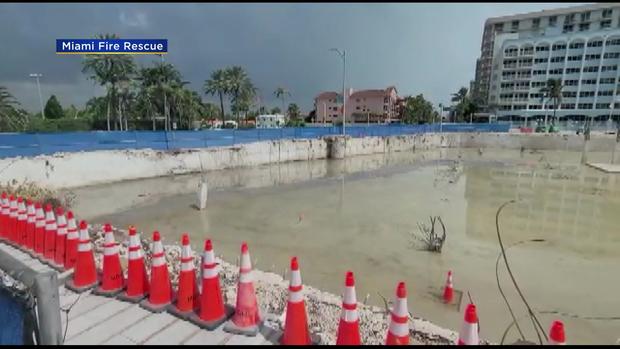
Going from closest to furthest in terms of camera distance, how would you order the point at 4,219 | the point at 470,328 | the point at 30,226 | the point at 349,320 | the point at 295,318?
the point at 470,328
the point at 349,320
the point at 295,318
the point at 30,226
the point at 4,219

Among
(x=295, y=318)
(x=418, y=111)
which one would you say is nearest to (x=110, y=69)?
(x=295, y=318)

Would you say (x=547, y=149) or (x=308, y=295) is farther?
(x=547, y=149)

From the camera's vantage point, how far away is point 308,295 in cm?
448

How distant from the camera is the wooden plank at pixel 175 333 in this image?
2891 millimetres

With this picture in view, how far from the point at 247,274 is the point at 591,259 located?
816 centimetres

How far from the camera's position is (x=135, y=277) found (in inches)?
141

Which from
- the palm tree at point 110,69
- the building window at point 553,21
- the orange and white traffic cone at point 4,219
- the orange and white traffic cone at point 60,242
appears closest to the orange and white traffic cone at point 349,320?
the orange and white traffic cone at point 60,242

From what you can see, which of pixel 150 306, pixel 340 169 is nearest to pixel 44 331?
pixel 150 306

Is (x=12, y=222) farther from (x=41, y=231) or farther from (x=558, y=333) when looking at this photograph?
(x=558, y=333)

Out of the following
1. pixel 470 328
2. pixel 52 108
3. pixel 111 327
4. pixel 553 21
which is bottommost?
pixel 111 327

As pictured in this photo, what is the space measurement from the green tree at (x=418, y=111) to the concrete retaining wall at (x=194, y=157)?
3796cm

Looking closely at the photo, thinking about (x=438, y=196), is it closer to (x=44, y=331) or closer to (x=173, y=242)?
(x=173, y=242)

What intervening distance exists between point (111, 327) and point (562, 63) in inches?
3555

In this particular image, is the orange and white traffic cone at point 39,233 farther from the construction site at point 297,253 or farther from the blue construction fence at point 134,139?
the blue construction fence at point 134,139
